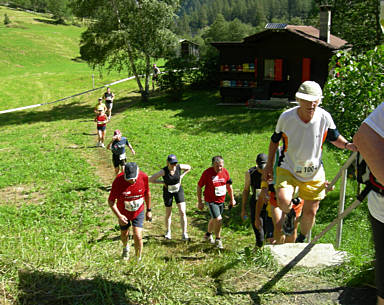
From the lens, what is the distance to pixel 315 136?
4500mm

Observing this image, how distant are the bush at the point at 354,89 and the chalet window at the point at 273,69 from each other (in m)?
17.4

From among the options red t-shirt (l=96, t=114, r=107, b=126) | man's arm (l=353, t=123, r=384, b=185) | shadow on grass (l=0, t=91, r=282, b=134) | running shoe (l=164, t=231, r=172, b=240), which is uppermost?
man's arm (l=353, t=123, r=384, b=185)

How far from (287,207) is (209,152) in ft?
39.3

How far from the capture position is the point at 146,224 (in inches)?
368

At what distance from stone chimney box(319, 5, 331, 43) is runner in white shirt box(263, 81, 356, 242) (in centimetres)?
2117

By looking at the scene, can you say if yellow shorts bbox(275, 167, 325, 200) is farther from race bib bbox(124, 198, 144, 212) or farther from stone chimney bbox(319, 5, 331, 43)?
stone chimney bbox(319, 5, 331, 43)

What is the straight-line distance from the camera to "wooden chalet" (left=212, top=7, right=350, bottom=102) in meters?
23.6

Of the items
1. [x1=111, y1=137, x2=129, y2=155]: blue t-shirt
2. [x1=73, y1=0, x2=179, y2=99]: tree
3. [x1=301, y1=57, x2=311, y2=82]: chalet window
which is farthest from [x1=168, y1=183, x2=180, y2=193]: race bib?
[x1=73, y1=0, x2=179, y2=99]: tree

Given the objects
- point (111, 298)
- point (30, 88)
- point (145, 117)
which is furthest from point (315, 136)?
point (30, 88)

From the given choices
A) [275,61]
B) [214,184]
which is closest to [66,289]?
[214,184]

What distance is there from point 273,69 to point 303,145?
21.9m

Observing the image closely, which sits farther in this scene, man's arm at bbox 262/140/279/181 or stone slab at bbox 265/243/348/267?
man's arm at bbox 262/140/279/181

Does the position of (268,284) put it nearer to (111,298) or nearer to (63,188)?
(111,298)

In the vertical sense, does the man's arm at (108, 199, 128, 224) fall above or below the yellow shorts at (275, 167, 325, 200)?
below
